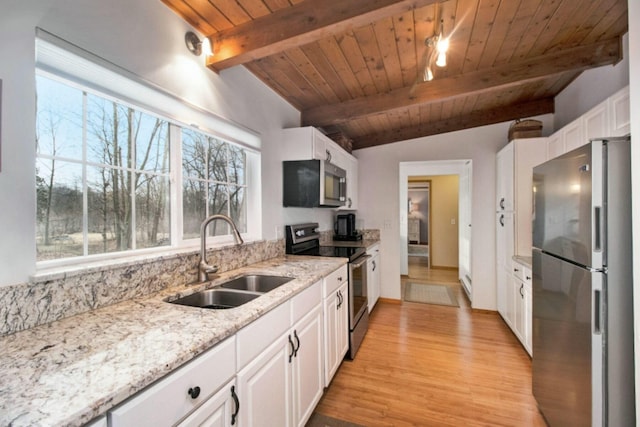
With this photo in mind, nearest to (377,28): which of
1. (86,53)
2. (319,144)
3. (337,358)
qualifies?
(319,144)

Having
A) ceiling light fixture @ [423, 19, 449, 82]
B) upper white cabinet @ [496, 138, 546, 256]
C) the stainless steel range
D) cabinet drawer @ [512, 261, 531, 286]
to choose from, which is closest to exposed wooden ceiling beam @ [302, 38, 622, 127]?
ceiling light fixture @ [423, 19, 449, 82]

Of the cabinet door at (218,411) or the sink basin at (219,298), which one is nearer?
the cabinet door at (218,411)

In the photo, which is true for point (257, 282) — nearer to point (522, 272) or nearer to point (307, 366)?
point (307, 366)

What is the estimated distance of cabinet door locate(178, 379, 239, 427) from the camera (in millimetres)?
835

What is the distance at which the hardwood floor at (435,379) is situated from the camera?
1.79m

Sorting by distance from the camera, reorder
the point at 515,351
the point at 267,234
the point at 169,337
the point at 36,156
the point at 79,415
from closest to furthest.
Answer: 1. the point at 79,415
2. the point at 169,337
3. the point at 36,156
4. the point at 267,234
5. the point at 515,351

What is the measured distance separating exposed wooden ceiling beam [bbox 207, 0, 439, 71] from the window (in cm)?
43

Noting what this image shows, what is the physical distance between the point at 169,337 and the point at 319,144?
2.11 metres

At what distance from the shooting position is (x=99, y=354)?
0.77 meters

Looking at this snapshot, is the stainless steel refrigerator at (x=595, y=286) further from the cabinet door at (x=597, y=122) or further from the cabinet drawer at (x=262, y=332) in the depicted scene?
the cabinet drawer at (x=262, y=332)

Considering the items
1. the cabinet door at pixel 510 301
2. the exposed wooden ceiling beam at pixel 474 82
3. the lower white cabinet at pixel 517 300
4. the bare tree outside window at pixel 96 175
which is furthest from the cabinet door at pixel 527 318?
the bare tree outside window at pixel 96 175

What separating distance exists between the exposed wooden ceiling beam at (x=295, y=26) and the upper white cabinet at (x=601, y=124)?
4.91 ft

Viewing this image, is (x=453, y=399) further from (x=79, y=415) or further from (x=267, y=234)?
(x=79, y=415)

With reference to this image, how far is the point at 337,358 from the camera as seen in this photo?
2135 millimetres
